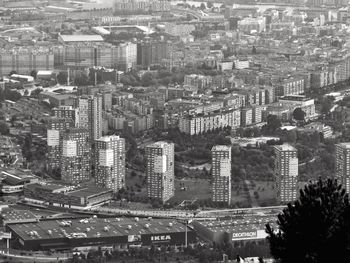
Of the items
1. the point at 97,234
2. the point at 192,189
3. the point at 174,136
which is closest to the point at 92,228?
the point at 97,234

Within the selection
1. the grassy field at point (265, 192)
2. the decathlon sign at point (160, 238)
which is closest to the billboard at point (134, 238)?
the decathlon sign at point (160, 238)

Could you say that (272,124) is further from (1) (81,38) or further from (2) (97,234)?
(1) (81,38)

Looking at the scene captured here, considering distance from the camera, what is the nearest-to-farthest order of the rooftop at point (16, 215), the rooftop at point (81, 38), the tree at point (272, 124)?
the rooftop at point (16, 215)
the tree at point (272, 124)
the rooftop at point (81, 38)

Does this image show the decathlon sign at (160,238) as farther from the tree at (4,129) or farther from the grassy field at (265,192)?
the tree at (4,129)

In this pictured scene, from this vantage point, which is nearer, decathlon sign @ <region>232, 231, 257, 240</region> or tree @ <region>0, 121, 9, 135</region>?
decathlon sign @ <region>232, 231, 257, 240</region>

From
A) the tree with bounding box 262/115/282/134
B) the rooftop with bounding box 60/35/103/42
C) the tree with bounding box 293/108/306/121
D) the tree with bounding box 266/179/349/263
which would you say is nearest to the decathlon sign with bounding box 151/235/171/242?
the tree with bounding box 262/115/282/134

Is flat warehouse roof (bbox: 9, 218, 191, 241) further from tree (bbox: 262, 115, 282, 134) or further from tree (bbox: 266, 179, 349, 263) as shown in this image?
tree (bbox: 266, 179, 349, 263)
